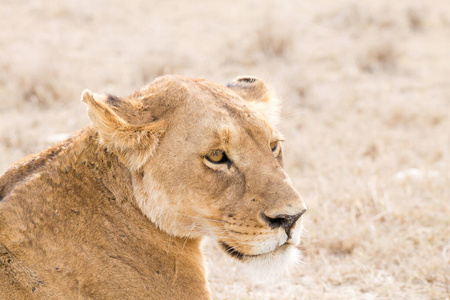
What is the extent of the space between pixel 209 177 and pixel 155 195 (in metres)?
0.29

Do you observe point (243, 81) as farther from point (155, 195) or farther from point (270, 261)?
point (270, 261)

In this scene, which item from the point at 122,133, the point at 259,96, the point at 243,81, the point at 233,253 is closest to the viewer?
the point at 122,133


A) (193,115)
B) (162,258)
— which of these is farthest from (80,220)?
(193,115)

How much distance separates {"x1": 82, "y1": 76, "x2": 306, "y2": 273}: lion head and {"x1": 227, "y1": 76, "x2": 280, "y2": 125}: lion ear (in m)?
0.54

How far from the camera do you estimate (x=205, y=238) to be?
3186 millimetres

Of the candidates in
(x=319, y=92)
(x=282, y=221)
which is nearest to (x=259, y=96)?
(x=282, y=221)

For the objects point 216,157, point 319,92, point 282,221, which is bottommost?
point 319,92

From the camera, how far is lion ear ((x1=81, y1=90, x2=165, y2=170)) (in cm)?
262

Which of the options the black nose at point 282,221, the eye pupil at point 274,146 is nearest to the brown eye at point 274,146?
the eye pupil at point 274,146

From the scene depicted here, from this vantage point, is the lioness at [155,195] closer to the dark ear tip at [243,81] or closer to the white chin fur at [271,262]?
the white chin fur at [271,262]

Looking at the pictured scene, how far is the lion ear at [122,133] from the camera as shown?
103 inches

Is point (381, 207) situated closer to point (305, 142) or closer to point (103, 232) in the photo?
point (305, 142)

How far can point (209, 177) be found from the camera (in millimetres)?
2840

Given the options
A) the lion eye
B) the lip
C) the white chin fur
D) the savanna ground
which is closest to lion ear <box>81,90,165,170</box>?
the lion eye
